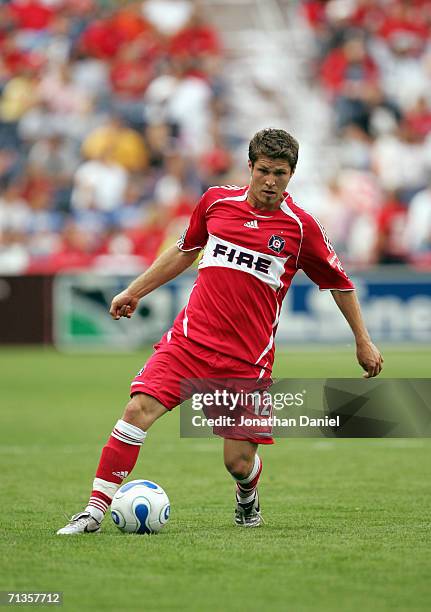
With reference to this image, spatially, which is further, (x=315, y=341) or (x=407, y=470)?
(x=315, y=341)

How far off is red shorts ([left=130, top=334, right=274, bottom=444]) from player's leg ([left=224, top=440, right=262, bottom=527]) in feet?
0.19

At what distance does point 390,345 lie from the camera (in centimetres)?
2045

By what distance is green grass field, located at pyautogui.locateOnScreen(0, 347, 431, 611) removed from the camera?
5.18 metres

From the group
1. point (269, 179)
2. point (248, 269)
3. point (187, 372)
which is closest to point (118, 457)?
point (187, 372)

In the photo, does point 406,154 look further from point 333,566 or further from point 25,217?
point 333,566

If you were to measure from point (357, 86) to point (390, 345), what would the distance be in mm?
5044

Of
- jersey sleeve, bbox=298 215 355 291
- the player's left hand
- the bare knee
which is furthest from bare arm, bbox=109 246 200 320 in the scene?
the player's left hand

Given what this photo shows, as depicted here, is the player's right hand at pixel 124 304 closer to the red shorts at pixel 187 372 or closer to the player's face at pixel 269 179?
the red shorts at pixel 187 372

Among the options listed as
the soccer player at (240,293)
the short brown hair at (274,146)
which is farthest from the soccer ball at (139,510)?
the short brown hair at (274,146)

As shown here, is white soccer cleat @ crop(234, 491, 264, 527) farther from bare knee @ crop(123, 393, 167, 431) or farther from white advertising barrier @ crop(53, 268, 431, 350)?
white advertising barrier @ crop(53, 268, 431, 350)

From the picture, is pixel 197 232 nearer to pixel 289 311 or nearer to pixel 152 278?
pixel 152 278

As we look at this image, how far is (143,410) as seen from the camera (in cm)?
661

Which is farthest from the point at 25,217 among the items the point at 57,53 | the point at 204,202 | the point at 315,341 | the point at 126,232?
the point at 204,202

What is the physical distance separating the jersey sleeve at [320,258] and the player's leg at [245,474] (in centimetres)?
98
